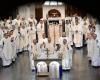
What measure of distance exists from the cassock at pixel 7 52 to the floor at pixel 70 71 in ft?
0.52

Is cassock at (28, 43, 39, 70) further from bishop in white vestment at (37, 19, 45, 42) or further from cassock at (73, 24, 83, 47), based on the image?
cassock at (73, 24, 83, 47)

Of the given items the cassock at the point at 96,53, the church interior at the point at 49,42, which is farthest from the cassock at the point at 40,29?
the cassock at the point at 96,53

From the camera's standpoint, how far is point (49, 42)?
11.4 metres

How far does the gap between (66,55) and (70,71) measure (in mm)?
357

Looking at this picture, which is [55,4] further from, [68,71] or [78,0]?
[68,71]

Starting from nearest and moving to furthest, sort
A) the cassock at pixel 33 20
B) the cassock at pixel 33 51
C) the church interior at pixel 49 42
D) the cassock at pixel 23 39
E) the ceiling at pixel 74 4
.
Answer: the ceiling at pixel 74 4, the church interior at pixel 49 42, the cassock at pixel 33 20, the cassock at pixel 33 51, the cassock at pixel 23 39

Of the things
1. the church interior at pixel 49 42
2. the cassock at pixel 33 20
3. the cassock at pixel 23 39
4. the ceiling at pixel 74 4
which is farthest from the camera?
the cassock at pixel 23 39

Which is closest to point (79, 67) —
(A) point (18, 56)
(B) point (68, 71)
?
(B) point (68, 71)

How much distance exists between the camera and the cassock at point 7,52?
11664 mm

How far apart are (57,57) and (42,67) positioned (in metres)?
0.41

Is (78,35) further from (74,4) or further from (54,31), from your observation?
(74,4)

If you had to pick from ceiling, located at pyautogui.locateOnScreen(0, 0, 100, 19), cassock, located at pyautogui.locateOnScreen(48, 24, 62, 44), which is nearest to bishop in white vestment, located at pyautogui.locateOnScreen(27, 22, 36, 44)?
cassock, located at pyautogui.locateOnScreen(48, 24, 62, 44)

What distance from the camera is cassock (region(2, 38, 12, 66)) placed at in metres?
11.7

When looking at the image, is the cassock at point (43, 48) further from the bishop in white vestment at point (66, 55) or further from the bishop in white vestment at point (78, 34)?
the bishop in white vestment at point (78, 34)
